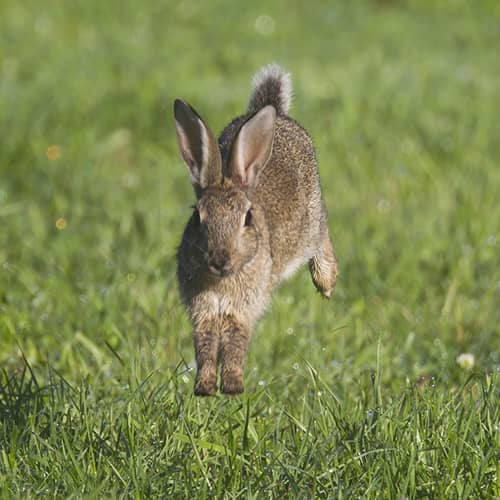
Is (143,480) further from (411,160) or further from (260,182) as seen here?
(411,160)

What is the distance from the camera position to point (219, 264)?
107 inches

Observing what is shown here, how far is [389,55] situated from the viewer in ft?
35.4

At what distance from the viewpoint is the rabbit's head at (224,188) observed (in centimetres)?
276

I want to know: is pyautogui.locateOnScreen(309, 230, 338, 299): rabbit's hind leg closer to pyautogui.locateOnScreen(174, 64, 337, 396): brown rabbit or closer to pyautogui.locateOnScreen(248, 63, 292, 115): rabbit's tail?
pyautogui.locateOnScreen(174, 64, 337, 396): brown rabbit

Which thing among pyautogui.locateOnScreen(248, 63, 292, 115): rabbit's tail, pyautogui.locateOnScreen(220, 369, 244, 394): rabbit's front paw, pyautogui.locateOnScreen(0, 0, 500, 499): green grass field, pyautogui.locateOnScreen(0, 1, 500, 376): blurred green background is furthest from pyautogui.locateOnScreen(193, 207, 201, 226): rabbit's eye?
→ pyautogui.locateOnScreen(0, 1, 500, 376): blurred green background

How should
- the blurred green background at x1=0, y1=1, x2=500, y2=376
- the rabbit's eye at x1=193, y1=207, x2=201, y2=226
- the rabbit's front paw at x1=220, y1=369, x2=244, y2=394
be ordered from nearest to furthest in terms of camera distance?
the rabbit's front paw at x1=220, y1=369, x2=244, y2=394 → the rabbit's eye at x1=193, y1=207, x2=201, y2=226 → the blurred green background at x1=0, y1=1, x2=500, y2=376

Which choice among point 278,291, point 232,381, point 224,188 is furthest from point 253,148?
point 278,291

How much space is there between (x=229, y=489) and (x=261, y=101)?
134cm

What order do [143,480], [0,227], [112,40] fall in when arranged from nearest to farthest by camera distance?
1. [143,480]
2. [0,227]
3. [112,40]

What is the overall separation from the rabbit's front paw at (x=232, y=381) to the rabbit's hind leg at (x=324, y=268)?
68 cm

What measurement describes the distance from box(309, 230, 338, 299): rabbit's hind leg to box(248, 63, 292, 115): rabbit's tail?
0.52 metres

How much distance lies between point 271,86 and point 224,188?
32.6 inches

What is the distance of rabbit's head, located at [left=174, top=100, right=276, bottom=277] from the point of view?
9.07 feet

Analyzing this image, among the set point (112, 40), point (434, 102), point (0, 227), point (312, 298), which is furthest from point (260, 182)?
point (112, 40)
